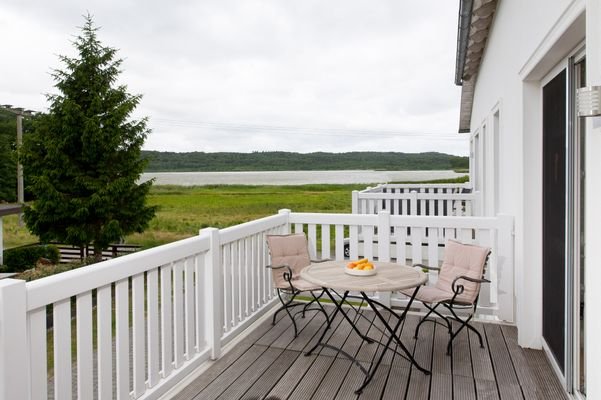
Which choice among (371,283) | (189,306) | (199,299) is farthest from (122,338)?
(371,283)

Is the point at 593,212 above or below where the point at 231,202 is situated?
above

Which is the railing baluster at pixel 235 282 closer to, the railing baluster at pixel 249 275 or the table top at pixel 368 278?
the railing baluster at pixel 249 275

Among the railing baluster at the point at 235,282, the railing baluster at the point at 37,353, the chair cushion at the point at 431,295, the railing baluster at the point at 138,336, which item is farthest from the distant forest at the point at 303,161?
the railing baluster at the point at 37,353

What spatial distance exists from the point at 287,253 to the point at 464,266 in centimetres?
155

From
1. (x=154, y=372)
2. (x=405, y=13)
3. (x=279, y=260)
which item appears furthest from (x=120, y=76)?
(x=154, y=372)

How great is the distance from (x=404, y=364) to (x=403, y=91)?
858 inches

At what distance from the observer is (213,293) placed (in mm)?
3096

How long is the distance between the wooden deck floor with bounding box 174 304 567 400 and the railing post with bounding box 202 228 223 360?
0.54 ft

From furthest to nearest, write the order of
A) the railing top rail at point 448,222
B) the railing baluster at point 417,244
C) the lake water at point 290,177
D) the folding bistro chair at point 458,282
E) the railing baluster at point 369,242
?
the lake water at point 290,177, the railing baluster at point 369,242, the railing baluster at point 417,244, the railing top rail at point 448,222, the folding bistro chair at point 458,282

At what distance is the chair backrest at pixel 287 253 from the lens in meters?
3.86

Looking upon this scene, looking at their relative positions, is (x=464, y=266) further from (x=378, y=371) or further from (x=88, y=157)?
(x=88, y=157)

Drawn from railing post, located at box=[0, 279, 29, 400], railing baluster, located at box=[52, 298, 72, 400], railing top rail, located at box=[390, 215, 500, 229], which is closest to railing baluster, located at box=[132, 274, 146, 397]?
railing baluster, located at box=[52, 298, 72, 400]

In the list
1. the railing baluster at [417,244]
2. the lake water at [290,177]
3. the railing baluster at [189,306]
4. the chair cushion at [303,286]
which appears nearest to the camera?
the railing baluster at [189,306]

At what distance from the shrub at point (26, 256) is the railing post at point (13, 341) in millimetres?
13237
